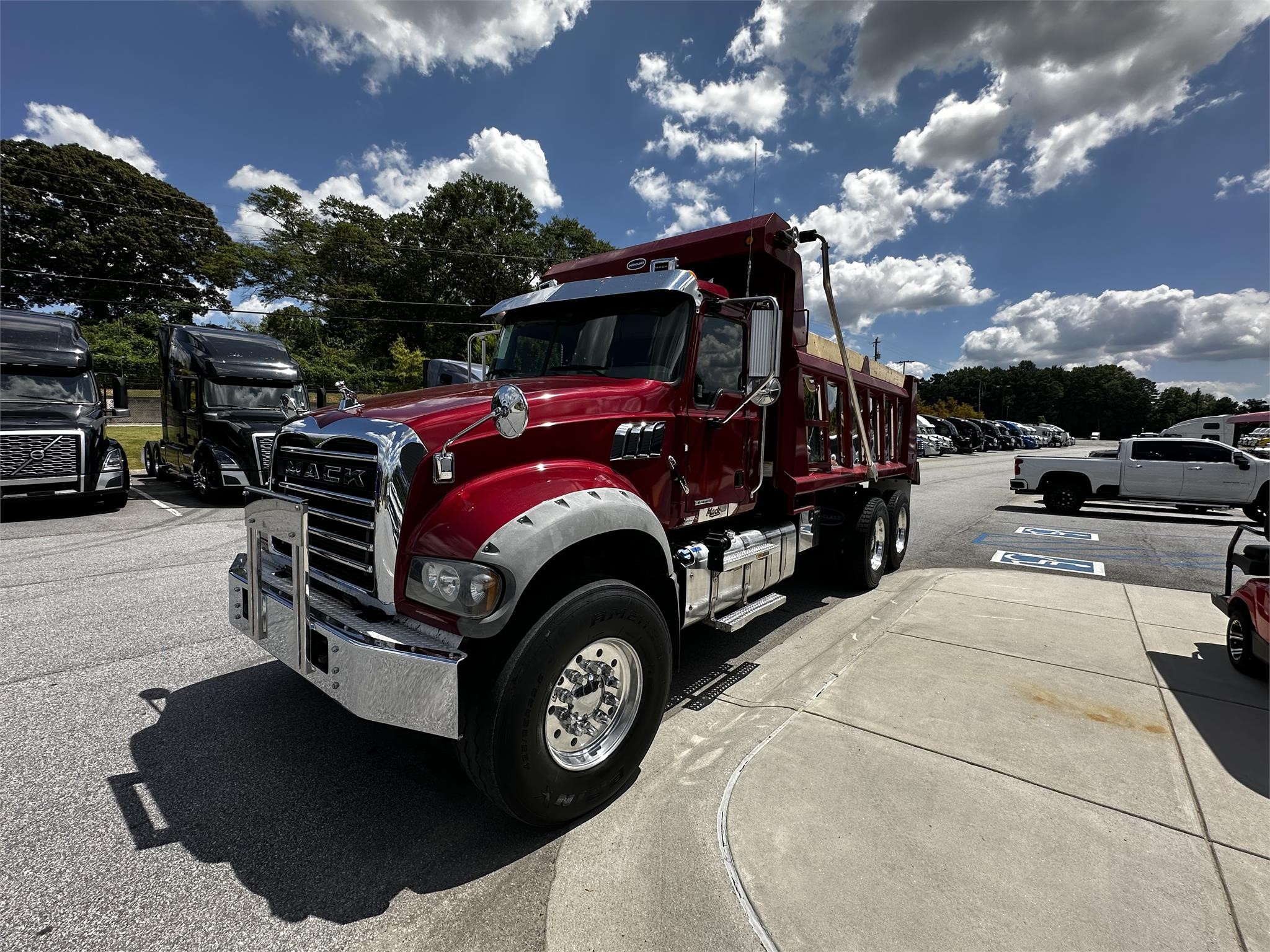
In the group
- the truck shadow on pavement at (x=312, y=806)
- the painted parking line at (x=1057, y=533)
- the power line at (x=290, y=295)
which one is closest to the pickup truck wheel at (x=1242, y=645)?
the truck shadow on pavement at (x=312, y=806)

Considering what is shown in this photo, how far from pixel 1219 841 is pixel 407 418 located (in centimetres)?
388

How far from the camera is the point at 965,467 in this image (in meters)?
26.4

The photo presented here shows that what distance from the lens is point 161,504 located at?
10.9 meters

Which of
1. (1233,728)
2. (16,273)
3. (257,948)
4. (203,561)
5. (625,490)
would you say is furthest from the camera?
(16,273)

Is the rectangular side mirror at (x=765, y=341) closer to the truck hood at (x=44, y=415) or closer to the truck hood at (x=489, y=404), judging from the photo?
the truck hood at (x=489, y=404)

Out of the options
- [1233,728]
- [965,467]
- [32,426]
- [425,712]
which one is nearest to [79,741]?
[425,712]

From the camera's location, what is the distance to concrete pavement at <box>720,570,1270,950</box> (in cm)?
211

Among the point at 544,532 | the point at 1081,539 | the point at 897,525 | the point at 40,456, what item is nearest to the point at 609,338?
the point at 544,532

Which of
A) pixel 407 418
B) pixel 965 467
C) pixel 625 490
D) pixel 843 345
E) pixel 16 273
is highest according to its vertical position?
pixel 16 273

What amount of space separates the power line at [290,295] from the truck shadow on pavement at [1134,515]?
1500 inches

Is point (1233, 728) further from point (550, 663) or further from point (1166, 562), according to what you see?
point (1166, 562)

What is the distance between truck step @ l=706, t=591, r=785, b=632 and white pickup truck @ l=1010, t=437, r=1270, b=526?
12.0 meters

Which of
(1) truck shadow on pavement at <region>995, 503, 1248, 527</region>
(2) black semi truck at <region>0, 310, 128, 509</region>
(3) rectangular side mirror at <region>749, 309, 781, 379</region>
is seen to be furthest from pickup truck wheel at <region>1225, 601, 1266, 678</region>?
(2) black semi truck at <region>0, 310, 128, 509</region>

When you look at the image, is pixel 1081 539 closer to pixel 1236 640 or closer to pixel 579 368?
pixel 1236 640
